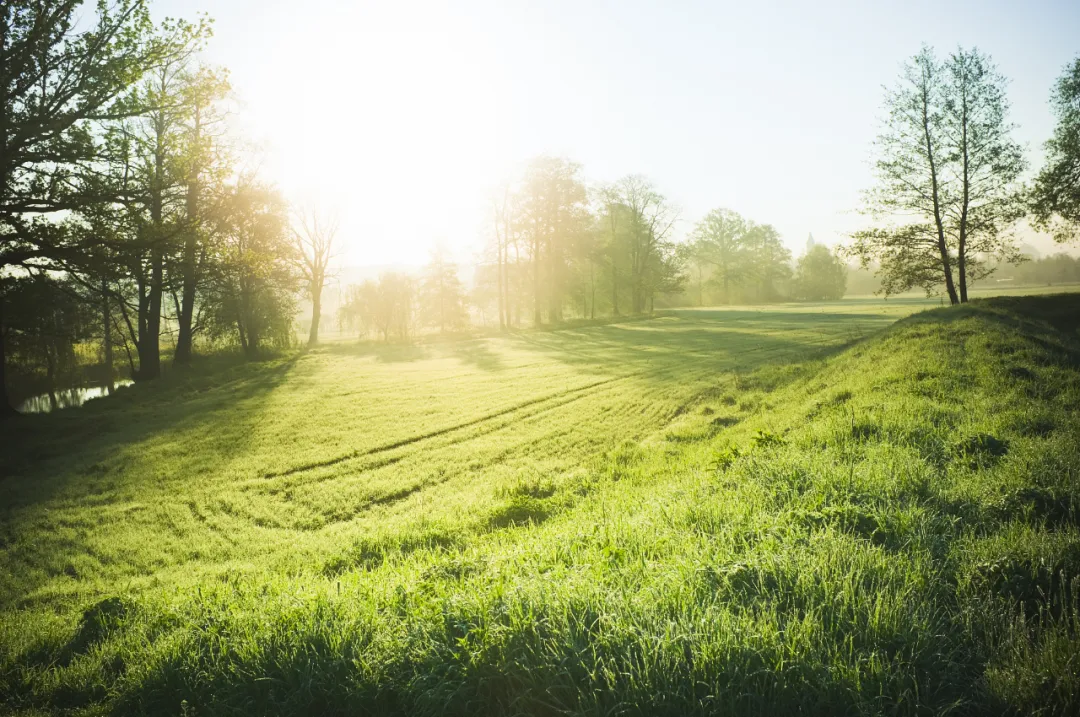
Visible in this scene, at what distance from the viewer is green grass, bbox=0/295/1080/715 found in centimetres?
267

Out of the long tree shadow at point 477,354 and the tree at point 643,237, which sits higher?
the tree at point 643,237

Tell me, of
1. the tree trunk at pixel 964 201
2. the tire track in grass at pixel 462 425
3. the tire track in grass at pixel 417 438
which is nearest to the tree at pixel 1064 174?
the tree trunk at pixel 964 201

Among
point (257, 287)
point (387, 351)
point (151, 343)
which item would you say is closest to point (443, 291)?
point (387, 351)

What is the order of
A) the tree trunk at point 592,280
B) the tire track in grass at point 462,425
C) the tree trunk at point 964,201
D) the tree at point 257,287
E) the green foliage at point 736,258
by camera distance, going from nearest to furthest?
the tire track in grass at point 462,425 → the tree trunk at point 964,201 → the tree at point 257,287 → the tree trunk at point 592,280 → the green foliage at point 736,258

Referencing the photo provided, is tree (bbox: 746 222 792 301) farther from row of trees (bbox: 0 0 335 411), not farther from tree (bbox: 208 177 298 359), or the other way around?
row of trees (bbox: 0 0 335 411)

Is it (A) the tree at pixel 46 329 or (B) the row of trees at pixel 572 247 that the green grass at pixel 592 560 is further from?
(B) the row of trees at pixel 572 247

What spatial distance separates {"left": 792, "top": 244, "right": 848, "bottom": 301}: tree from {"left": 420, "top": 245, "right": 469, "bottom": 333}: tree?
6555 cm

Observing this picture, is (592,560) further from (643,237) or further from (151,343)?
(643,237)

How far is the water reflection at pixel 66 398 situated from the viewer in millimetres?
26002

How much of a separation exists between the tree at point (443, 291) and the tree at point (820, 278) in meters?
65.5

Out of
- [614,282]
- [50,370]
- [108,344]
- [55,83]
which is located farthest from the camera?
[614,282]

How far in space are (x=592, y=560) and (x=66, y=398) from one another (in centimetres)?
3892

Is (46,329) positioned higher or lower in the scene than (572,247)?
lower

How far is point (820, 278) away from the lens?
287 feet
